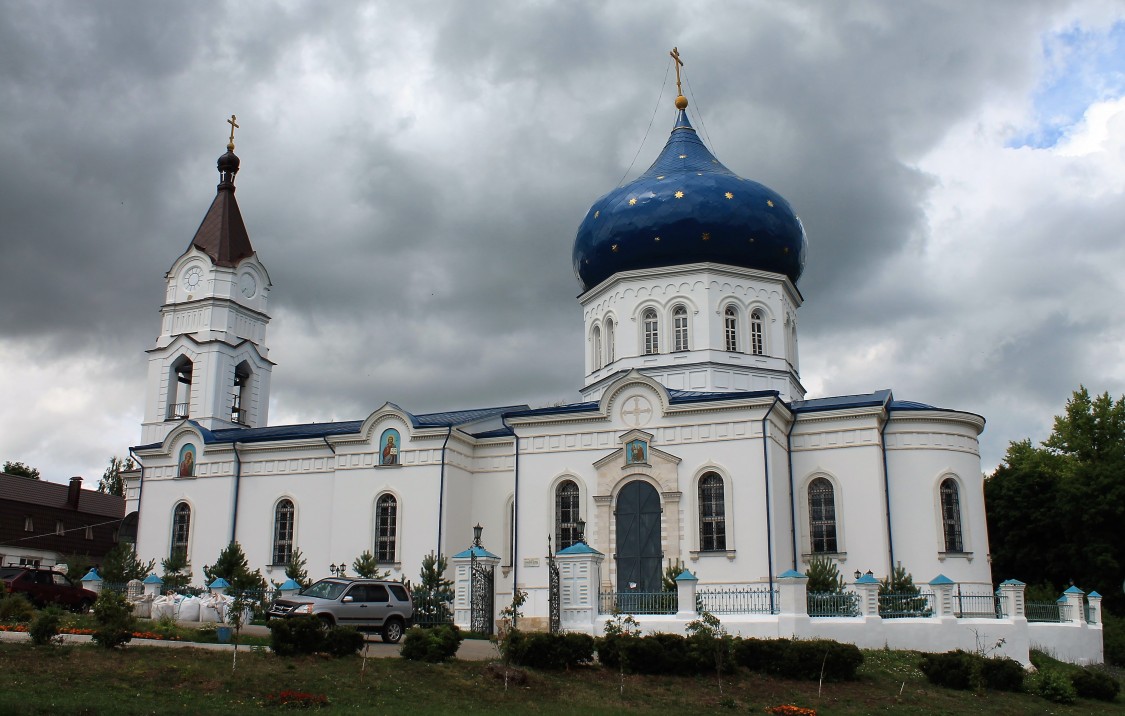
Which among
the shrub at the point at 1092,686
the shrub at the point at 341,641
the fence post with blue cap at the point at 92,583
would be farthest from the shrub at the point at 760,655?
the fence post with blue cap at the point at 92,583

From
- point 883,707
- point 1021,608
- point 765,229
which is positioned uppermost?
point 765,229

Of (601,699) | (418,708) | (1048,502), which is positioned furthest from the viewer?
(1048,502)

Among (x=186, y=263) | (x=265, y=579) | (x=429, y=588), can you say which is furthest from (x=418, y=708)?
(x=186, y=263)

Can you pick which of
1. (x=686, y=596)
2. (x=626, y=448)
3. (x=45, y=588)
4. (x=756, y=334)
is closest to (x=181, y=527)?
(x=45, y=588)

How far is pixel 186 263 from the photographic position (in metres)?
32.0

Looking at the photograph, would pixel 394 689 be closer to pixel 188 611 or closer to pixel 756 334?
pixel 188 611

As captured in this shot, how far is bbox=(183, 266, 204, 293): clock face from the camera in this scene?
1250 inches

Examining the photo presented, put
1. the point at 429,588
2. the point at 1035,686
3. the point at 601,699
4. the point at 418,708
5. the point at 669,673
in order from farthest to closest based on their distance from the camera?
the point at 429,588, the point at 1035,686, the point at 669,673, the point at 601,699, the point at 418,708

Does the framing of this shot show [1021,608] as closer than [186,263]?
Yes

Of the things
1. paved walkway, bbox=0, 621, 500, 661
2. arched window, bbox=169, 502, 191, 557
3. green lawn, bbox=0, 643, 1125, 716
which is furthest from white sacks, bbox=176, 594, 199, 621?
arched window, bbox=169, 502, 191, 557

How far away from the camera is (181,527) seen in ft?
96.3

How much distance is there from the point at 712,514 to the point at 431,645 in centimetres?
1045

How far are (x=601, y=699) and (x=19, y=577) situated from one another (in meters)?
14.0

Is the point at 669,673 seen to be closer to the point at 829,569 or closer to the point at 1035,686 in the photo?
the point at 1035,686
